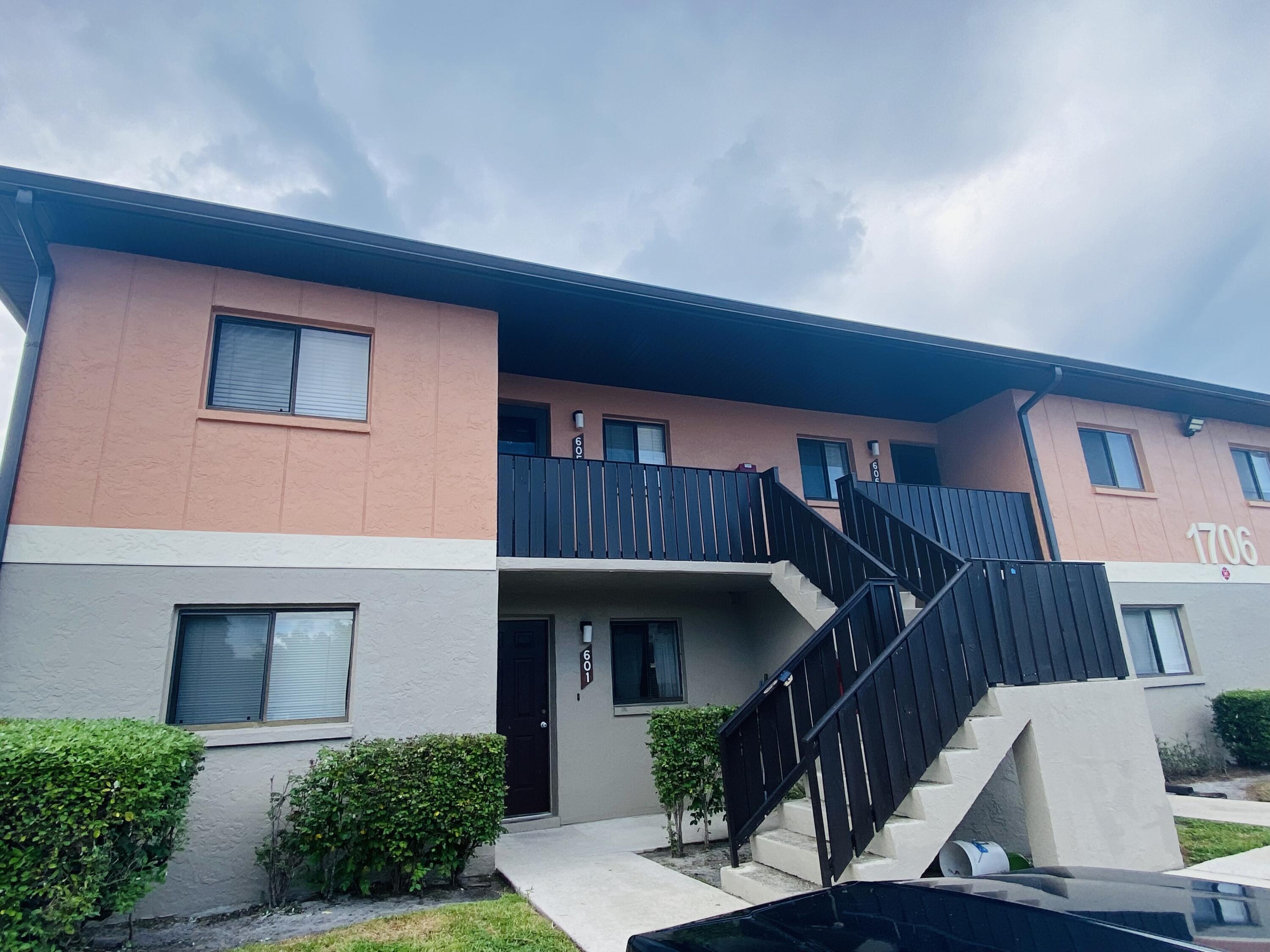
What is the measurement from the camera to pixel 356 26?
40.0ft

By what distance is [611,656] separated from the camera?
9203mm

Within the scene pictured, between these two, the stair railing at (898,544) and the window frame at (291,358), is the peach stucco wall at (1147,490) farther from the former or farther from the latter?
the window frame at (291,358)

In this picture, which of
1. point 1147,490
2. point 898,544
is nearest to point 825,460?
point 898,544

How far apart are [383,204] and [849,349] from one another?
3562 centimetres

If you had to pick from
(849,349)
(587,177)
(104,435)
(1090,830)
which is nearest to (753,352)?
(849,349)

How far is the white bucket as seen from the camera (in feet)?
17.3

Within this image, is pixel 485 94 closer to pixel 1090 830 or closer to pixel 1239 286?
pixel 1090 830

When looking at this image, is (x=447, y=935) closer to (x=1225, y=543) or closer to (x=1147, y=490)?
(x=1147, y=490)

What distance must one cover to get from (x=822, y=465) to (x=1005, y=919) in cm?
964

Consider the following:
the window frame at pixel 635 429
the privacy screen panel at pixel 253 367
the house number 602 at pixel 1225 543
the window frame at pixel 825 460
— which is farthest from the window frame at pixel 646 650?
the house number 602 at pixel 1225 543

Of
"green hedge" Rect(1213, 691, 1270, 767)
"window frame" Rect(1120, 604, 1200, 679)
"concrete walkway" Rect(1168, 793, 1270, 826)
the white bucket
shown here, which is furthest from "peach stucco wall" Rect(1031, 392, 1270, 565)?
the white bucket

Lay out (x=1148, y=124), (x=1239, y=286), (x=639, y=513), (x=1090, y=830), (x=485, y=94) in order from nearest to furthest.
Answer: (x=1090, y=830) < (x=639, y=513) < (x=1148, y=124) < (x=485, y=94) < (x=1239, y=286)

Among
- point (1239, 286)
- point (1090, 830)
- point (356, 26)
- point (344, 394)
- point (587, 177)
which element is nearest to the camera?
point (1090, 830)

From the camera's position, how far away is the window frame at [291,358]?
→ 6.75 metres
